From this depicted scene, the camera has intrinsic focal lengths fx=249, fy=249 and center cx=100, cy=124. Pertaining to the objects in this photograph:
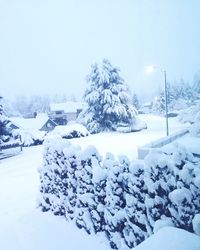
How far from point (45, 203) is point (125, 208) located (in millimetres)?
3812

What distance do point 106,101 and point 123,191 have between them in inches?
1108

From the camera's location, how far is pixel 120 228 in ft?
17.5

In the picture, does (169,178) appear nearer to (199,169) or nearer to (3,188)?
(199,169)

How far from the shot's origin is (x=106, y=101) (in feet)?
108

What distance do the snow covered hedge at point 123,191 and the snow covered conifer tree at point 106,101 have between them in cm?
2527

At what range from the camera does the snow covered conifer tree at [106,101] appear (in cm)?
3288

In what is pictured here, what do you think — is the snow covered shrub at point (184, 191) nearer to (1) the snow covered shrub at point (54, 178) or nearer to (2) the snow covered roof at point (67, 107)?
(1) the snow covered shrub at point (54, 178)

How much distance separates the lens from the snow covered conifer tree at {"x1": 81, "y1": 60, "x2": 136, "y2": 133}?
32875mm

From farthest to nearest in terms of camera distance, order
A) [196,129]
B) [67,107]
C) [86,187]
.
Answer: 1. [67,107]
2. [196,129]
3. [86,187]

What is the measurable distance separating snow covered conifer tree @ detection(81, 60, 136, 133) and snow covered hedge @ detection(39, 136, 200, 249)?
2527cm

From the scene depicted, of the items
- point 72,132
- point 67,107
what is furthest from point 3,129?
point 67,107

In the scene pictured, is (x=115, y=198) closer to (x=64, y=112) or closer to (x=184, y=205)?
(x=184, y=205)

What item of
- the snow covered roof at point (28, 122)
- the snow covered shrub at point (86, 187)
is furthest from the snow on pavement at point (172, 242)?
the snow covered roof at point (28, 122)

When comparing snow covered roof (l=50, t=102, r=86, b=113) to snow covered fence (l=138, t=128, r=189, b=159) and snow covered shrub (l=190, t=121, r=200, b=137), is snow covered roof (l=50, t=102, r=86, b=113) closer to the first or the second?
snow covered fence (l=138, t=128, r=189, b=159)
